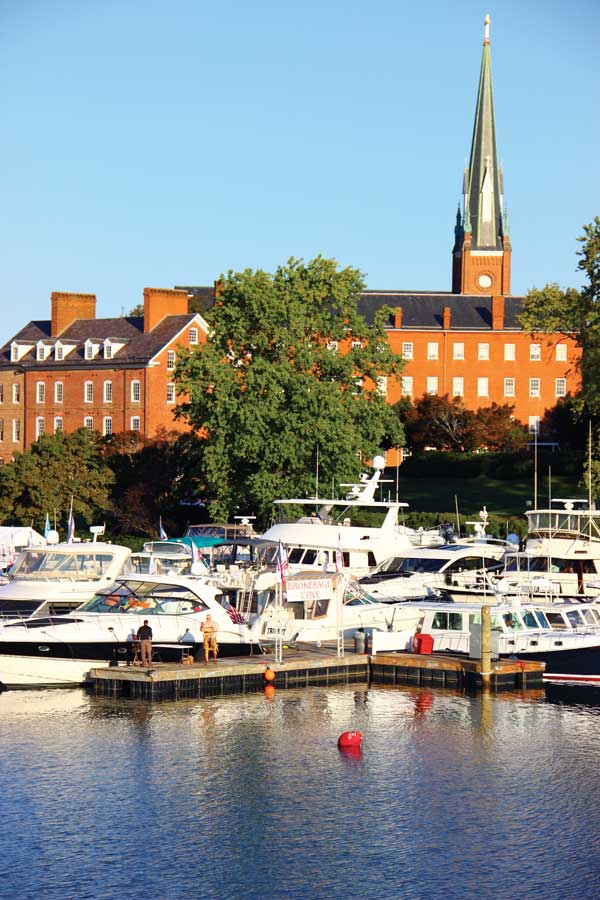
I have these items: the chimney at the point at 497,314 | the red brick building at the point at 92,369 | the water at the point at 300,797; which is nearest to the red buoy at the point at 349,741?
the water at the point at 300,797

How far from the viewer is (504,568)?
51.1 meters

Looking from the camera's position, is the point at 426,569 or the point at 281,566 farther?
the point at 426,569

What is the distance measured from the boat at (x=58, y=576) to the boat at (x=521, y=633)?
34.0ft

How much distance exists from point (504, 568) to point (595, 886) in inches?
1086

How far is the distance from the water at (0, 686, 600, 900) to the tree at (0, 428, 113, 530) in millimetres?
42691

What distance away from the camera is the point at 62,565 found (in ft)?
154

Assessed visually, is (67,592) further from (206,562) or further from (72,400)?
(72,400)

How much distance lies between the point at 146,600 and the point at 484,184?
135209 millimetres

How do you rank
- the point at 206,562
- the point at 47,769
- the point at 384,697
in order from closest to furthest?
the point at 47,769
the point at 384,697
the point at 206,562

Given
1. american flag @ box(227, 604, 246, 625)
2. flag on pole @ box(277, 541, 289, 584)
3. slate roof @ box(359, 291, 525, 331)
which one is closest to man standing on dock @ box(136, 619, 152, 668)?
american flag @ box(227, 604, 246, 625)

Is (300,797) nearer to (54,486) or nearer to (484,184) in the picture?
(54,486)

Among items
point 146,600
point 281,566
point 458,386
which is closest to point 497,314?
point 458,386

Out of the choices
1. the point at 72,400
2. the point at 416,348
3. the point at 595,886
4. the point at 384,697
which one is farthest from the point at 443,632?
the point at 416,348

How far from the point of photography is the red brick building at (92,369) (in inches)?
4313
